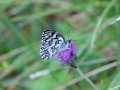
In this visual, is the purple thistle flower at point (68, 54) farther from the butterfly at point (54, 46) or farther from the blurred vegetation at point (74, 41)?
the blurred vegetation at point (74, 41)

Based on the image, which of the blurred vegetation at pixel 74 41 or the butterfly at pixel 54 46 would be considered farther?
the blurred vegetation at pixel 74 41

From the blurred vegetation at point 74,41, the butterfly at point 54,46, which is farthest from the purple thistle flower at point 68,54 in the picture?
the blurred vegetation at point 74,41

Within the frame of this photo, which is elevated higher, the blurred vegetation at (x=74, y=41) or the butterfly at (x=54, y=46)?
the butterfly at (x=54, y=46)

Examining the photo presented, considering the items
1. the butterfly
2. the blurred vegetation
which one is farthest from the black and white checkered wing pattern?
the blurred vegetation

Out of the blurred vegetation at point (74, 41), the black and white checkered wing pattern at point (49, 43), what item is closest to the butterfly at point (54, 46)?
the black and white checkered wing pattern at point (49, 43)

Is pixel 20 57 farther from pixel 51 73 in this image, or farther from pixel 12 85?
pixel 51 73

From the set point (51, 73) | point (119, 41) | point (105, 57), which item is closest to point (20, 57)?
point (51, 73)

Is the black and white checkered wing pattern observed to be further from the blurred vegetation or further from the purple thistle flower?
the blurred vegetation
